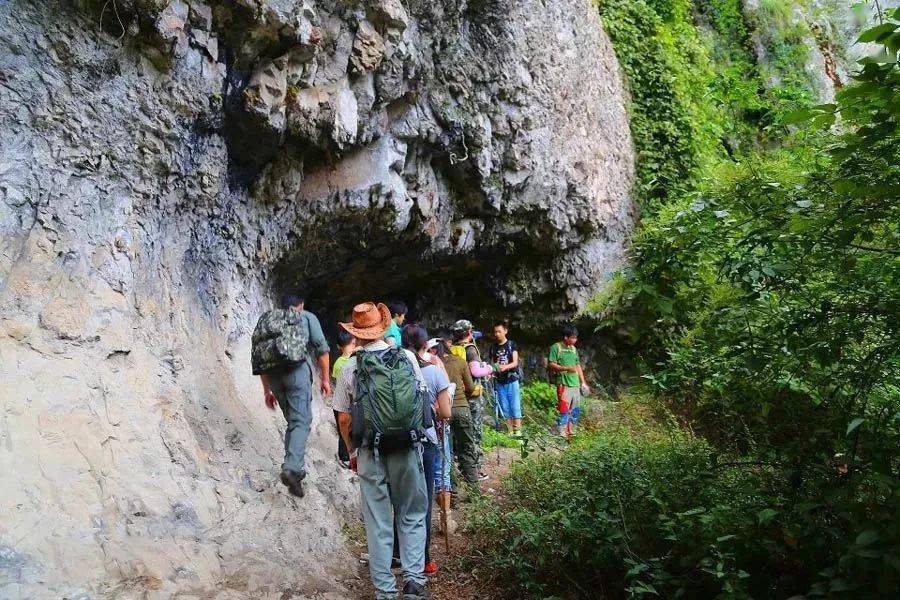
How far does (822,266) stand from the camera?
13.3ft

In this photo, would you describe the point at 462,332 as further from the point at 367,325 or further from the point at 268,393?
the point at 367,325

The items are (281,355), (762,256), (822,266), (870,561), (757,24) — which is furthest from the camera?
(757,24)

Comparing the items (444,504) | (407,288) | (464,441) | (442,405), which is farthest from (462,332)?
(407,288)

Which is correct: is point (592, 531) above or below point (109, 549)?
below

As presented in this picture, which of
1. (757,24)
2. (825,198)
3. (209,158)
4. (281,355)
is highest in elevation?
(757,24)

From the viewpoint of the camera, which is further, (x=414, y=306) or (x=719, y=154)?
(x=719, y=154)

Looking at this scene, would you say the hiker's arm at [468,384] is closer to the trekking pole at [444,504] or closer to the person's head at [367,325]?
the trekking pole at [444,504]

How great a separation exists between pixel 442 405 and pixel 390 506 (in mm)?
842

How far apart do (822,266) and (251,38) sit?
594cm

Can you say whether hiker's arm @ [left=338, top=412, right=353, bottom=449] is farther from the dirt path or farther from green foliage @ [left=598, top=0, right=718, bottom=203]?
green foliage @ [left=598, top=0, right=718, bottom=203]

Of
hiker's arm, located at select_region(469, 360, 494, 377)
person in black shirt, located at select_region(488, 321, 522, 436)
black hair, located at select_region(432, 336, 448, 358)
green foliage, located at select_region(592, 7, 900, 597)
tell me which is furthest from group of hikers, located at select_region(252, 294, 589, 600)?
person in black shirt, located at select_region(488, 321, 522, 436)

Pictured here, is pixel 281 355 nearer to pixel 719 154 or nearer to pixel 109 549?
pixel 109 549

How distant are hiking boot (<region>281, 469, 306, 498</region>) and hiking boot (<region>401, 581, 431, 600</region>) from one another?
203cm

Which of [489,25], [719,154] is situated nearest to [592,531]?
[489,25]
